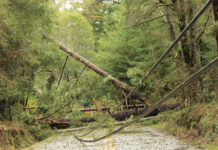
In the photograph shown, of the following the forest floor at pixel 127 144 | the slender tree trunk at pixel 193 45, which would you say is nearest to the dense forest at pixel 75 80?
the slender tree trunk at pixel 193 45

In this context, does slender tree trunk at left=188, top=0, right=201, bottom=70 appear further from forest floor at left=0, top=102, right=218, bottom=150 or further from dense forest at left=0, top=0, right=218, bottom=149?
forest floor at left=0, top=102, right=218, bottom=150

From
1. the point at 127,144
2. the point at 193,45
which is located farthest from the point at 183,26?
the point at 127,144

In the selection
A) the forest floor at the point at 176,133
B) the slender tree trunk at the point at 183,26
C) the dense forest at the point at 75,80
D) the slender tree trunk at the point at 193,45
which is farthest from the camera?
the slender tree trunk at the point at 183,26

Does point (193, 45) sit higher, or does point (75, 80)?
point (193, 45)

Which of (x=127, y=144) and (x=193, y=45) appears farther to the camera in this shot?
(x=193, y=45)

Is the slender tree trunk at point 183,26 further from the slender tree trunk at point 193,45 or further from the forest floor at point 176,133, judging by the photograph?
the forest floor at point 176,133

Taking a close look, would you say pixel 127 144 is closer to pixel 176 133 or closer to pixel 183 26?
pixel 176 133

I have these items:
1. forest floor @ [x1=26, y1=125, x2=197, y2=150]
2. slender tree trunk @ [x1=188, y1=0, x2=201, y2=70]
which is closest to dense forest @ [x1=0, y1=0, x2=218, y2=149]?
slender tree trunk @ [x1=188, y1=0, x2=201, y2=70]

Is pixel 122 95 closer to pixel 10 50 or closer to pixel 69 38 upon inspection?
pixel 10 50

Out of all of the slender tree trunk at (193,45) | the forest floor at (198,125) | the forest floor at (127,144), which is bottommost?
the forest floor at (127,144)

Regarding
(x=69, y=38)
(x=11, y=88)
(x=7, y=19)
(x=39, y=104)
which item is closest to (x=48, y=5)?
(x=7, y=19)

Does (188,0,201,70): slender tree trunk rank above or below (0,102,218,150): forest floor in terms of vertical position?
above

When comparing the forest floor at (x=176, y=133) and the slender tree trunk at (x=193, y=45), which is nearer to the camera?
the forest floor at (x=176, y=133)

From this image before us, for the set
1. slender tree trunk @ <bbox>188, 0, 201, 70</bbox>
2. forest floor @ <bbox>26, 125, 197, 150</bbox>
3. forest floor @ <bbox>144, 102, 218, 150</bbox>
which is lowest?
forest floor @ <bbox>26, 125, 197, 150</bbox>
